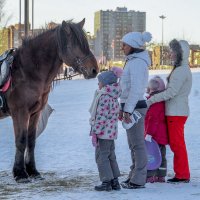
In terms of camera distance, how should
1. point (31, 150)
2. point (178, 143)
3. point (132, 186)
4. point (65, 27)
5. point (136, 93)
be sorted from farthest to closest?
point (31, 150) → point (178, 143) → point (65, 27) → point (132, 186) → point (136, 93)

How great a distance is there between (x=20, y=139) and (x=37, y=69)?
859mm

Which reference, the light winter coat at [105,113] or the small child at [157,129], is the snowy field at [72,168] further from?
the light winter coat at [105,113]

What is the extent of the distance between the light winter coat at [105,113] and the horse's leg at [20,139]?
3.28ft

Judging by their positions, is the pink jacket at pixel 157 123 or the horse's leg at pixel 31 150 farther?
the horse's leg at pixel 31 150

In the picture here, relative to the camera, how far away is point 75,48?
6195 millimetres

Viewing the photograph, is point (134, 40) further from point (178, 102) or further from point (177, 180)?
point (177, 180)

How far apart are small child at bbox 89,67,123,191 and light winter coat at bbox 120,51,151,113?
0.31 feet

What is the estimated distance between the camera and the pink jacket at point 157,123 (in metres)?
6.32

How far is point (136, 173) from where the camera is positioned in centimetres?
590

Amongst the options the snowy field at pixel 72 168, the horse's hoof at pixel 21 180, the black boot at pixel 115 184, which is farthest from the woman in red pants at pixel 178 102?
the horse's hoof at pixel 21 180

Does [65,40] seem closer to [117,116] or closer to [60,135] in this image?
[117,116]

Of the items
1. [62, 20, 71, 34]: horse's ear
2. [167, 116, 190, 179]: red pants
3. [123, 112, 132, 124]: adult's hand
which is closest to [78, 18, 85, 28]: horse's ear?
[62, 20, 71, 34]: horse's ear

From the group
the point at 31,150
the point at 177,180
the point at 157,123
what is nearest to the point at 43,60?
the point at 31,150

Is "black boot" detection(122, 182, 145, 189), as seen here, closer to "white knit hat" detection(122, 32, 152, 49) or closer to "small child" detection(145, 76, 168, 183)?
"small child" detection(145, 76, 168, 183)
